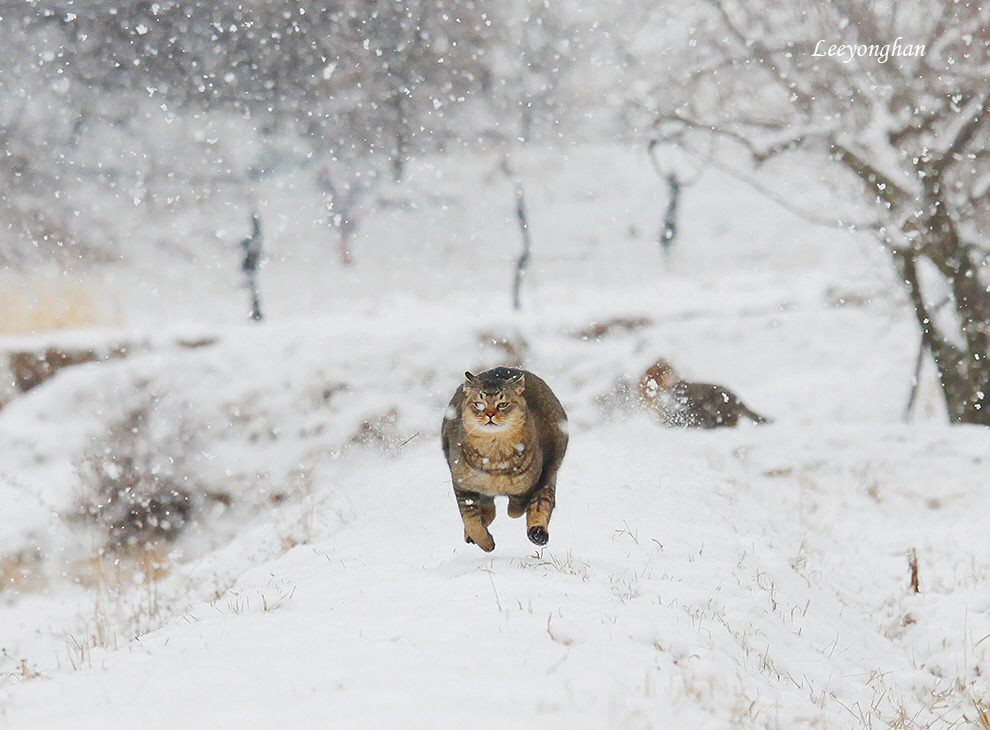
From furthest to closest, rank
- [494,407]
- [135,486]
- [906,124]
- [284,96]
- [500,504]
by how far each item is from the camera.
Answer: [284,96] < [135,486] < [906,124] < [500,504] < [494,407]

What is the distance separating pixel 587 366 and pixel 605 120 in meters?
9.14

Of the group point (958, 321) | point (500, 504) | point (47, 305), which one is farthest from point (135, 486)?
point (958, 321)

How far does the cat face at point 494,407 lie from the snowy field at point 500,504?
880mm

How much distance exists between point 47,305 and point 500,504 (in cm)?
1365

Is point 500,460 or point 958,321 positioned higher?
point 958,321

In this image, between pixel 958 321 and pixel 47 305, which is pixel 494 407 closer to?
pixel 958 321

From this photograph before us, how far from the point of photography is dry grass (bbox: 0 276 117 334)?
55.9 ft

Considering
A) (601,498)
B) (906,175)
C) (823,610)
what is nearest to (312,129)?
(906,175)

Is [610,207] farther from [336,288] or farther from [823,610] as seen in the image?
[823,610]

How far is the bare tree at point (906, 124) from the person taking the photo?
1219cm

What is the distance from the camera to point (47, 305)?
17422mm

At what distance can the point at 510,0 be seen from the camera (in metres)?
21.5

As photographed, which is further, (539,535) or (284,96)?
(284,96)

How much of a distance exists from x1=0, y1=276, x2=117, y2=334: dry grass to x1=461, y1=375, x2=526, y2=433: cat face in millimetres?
15565
